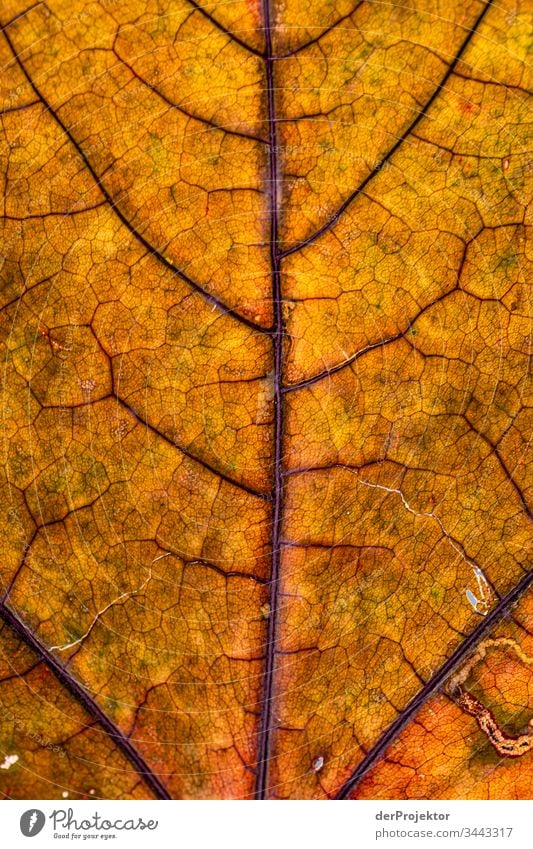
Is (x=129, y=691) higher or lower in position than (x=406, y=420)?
lower

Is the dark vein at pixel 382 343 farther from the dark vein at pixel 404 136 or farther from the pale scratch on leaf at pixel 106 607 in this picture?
the pale scratch on leaf at pixel 106 607

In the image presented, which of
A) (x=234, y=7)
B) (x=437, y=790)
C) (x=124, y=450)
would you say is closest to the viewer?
(x=234, y=7)

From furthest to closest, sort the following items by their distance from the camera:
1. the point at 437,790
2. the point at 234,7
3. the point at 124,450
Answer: the point at 437,790, the point at 124,450, the point at 234,7

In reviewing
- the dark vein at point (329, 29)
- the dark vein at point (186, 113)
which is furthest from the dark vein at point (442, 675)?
the dark vein at point (329, 29)

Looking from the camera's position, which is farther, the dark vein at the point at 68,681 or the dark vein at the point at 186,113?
the dark vein at the point at 68,681
